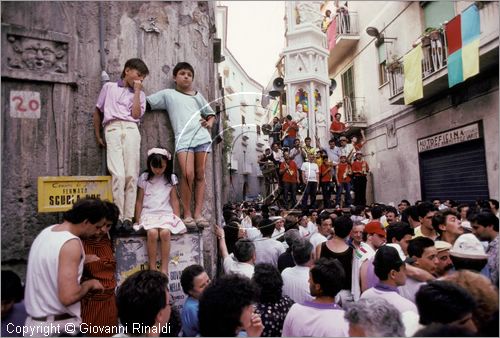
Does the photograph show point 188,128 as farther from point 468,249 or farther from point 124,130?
point 468,249

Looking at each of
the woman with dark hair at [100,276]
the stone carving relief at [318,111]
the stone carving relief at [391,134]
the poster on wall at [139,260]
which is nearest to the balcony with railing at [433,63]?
the stone carving relief at [391,134]

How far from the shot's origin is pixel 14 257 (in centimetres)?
333

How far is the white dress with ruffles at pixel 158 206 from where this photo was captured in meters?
3.43

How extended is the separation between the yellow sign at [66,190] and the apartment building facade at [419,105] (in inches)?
294

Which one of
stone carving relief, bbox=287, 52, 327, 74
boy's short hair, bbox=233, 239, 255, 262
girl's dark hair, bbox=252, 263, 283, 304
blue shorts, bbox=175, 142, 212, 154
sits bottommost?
girl's dark hair, bbox=252, 263, 283, 304

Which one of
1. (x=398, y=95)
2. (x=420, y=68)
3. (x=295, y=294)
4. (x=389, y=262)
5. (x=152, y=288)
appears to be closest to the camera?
(x=152, y=288)

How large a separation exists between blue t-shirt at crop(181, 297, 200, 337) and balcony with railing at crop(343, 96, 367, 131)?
766cm

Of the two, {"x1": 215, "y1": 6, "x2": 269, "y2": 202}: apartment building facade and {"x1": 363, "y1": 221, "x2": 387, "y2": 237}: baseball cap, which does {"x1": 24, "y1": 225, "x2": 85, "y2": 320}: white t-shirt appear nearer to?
{"x1": 215, "y1": 6, "x2": 269, "y2": 202}: apartment building facade

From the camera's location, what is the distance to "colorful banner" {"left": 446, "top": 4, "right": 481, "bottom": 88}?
25.0 ft

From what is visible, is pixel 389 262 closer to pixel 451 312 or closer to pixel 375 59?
pixel 451 312

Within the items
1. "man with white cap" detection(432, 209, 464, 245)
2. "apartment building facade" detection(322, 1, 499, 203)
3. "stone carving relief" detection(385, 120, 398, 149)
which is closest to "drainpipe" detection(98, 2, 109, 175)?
"man with white cap" detection(432, 209, 464, 245)

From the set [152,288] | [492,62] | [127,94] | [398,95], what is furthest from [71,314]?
[398,95]

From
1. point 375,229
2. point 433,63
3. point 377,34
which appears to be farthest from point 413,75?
point 375,229

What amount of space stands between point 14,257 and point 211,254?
1.86 m
